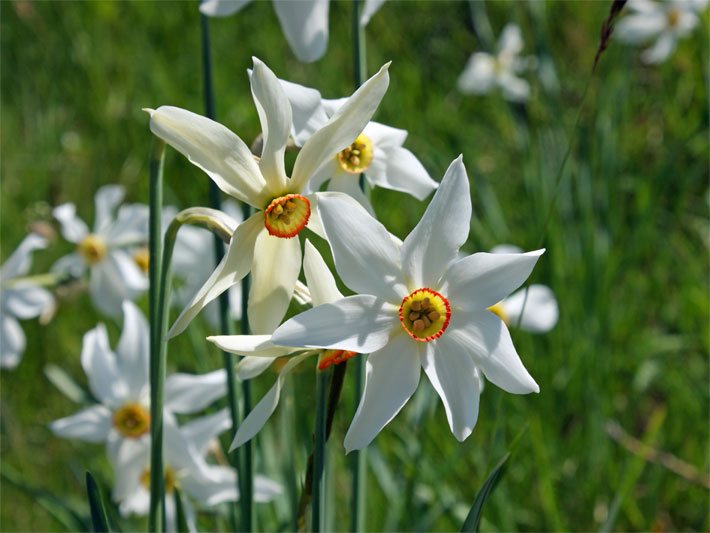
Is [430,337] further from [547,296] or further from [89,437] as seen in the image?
[547,296]

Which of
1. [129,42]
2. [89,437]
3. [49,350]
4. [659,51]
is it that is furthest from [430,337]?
[129,42]

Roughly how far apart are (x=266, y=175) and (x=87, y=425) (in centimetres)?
75

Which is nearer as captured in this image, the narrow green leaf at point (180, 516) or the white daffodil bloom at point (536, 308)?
the narrow green leaf at point (180, 516)

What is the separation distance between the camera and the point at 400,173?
3.93ft

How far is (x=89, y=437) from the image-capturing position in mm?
1522

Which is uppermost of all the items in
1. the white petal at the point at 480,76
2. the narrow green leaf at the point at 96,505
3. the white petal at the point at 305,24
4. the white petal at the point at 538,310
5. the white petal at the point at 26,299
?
the white petal at the point at 480,76

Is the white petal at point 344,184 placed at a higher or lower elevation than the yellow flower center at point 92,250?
higher

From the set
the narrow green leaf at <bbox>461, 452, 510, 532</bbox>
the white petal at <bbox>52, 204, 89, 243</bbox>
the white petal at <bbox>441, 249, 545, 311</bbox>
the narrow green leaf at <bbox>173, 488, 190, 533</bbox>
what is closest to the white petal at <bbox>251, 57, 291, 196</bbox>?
the white petal at <bbox>441, 249, 545, 311</bbox>

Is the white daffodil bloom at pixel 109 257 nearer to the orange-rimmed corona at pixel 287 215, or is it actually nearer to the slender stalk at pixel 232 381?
the slender stalk at pixel 232 381

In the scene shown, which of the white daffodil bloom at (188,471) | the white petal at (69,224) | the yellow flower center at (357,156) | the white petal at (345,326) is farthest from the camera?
the white petal at (69,224)

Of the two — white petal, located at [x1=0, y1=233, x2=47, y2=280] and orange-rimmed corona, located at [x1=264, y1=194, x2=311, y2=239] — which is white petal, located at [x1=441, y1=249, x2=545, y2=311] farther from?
white petal, located at [x1=0, y1=233, x2=47, y2=280]

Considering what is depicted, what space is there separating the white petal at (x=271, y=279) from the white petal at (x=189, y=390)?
0.52 m

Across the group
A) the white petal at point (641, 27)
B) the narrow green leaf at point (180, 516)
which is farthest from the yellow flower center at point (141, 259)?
the white petal at point (641, 27)

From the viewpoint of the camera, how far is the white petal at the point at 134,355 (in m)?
1.52
